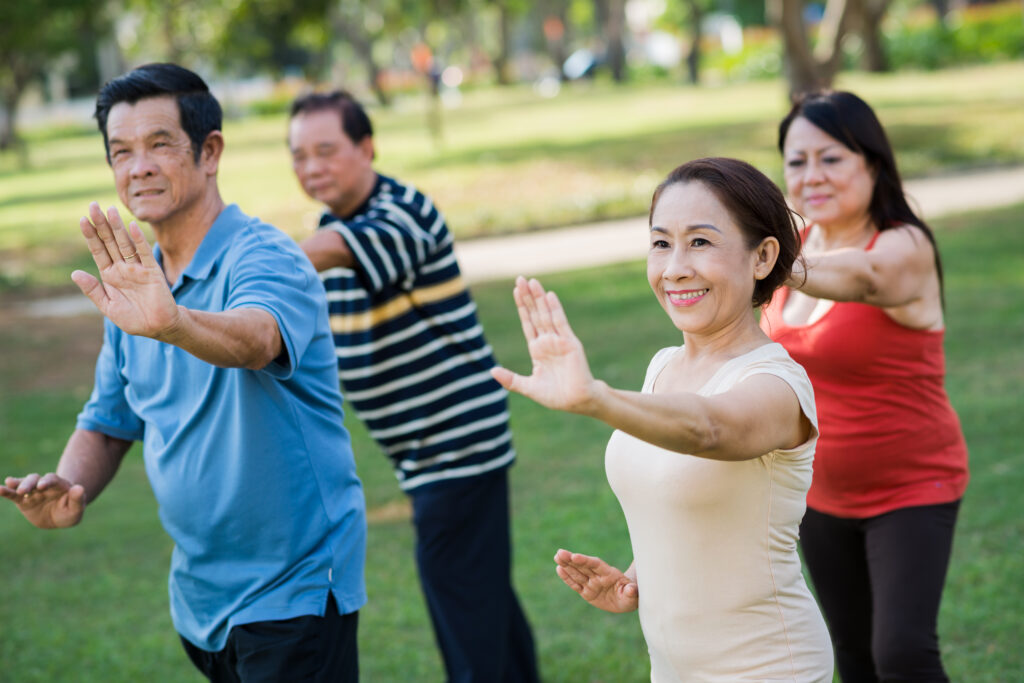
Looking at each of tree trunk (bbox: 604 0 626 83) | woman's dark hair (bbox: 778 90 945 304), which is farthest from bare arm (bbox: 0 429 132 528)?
tree trunk (bbox: 604 0 626 83)

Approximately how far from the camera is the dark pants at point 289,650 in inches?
118

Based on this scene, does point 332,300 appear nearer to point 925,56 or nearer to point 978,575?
point 978,575

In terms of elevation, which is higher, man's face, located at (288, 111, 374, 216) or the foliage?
man's face, located at (288, 111, 374, 216)

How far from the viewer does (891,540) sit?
348 cm

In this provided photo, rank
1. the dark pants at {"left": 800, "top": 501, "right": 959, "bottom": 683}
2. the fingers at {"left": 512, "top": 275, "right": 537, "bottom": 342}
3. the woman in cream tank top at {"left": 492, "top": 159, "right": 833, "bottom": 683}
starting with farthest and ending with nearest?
the dark pants at {"left": 800, "top": 501, "right": 959, "bottom": 683} → the woman in cream tank top at {"left": 492, "top": 159, "right": 833, "bottom": 683} → the fingers at {"left": 512, "top": 275, "right": 537, "bottom": 342}

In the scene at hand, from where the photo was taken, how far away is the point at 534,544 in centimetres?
663

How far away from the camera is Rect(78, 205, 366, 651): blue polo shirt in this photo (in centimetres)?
299

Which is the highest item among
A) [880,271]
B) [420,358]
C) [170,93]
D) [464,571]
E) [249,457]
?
[170,93]

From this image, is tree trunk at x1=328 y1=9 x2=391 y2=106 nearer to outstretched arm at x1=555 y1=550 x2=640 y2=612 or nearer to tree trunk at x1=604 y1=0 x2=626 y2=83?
tree trunk at x1=604 y1=0 x2=626 y2=83

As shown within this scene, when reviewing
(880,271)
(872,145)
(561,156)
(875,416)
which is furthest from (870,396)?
(561,156)

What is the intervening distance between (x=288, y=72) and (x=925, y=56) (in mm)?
50785

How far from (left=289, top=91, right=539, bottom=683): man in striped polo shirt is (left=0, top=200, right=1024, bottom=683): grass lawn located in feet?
2.91

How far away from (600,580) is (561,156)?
20.5 m

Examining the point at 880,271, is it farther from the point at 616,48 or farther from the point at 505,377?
the point at 616,48
